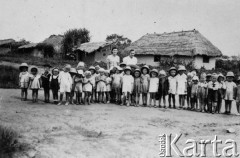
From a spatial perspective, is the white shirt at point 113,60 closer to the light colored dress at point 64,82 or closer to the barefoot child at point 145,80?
the barefoot child at point 145,80

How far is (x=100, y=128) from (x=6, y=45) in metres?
37.8

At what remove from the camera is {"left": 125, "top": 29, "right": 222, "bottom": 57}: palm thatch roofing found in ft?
79.0

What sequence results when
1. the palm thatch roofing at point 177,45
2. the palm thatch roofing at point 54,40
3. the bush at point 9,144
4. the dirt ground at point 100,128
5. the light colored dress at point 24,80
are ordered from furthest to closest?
the palm thatch roofing at point 54,40 → the palm thatch roofing at point 177,45 → the light colored dress at point 24,80 → the dirt ground at point 100,128 → the bush at point 9,144

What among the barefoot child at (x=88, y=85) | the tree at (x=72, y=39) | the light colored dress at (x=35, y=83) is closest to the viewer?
the light colored dress at (x=35, y=83)

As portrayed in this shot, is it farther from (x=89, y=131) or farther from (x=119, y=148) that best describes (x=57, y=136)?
(x=119, y=148)

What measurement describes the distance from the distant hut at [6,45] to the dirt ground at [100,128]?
33548mm

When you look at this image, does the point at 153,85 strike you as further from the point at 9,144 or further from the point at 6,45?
the point at 6,45

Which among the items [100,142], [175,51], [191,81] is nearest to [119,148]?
[100,142]

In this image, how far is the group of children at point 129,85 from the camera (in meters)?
8.38

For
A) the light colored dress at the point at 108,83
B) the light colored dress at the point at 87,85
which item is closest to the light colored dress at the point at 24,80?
the light colored dress at the point at 87,85

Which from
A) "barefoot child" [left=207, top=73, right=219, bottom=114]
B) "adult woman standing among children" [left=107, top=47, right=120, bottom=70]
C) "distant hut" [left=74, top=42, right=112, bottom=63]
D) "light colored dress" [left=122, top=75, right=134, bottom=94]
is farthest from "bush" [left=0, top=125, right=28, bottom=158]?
"distant hut" [left=74, top=42, right=112, bottom=63]

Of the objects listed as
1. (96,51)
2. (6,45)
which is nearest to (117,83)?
(96,51)

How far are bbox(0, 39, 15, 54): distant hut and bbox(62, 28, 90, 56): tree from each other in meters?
9.69

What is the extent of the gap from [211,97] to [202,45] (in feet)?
55.2
